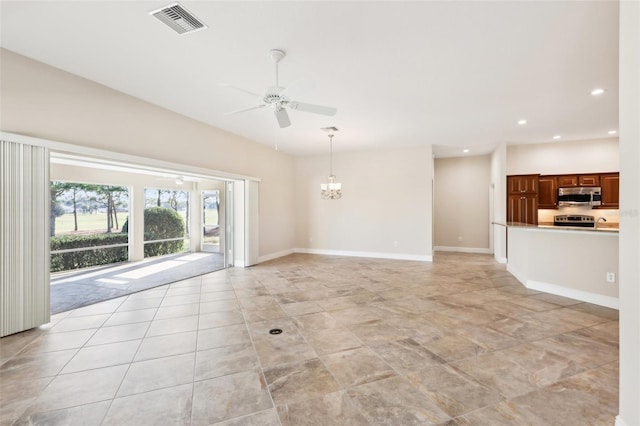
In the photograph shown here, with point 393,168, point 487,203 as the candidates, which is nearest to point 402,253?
point 393,168

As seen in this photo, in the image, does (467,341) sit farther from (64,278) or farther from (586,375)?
(64,278)

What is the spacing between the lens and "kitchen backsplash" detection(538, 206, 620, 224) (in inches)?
271

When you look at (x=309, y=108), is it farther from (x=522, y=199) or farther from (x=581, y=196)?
(x=581, y=196)

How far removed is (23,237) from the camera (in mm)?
3189

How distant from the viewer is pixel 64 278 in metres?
5.94

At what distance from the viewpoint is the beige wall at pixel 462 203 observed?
8883 millimetres

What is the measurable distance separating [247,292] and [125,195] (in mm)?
5796

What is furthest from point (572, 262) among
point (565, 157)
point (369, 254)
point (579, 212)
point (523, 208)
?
point (369, 254)

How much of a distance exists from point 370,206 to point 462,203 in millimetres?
3328

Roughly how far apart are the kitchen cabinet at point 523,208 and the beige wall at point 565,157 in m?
0.73

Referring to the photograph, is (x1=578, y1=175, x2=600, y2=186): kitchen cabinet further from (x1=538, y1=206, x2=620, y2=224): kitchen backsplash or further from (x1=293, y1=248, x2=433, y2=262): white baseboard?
(x1=293, y1=248, x2=433, y2=262): white baseboard

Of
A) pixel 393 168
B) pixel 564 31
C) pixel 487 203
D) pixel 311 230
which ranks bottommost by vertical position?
pixel 311 230

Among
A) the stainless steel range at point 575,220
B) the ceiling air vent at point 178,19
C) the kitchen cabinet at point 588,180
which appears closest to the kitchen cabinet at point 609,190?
the kitchen cabinet at point 588,180

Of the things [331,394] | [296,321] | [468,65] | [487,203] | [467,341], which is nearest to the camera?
[331,394]
